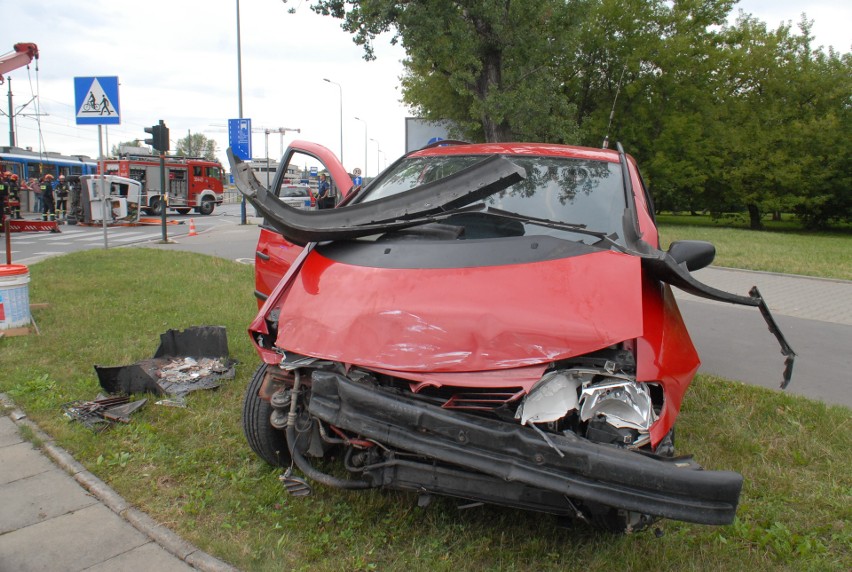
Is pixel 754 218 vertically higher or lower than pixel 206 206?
lower

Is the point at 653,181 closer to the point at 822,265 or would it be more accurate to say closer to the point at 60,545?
the point at 822,265

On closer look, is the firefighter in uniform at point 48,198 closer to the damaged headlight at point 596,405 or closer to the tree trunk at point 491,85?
the tree trunk at point 491,85

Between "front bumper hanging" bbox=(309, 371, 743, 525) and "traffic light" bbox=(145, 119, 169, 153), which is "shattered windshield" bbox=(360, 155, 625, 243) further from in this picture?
"traffic light" bbox=(145, 119, 169, 153)

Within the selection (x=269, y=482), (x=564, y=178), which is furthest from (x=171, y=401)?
(x=564, y=178)

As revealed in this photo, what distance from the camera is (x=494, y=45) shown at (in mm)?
20078

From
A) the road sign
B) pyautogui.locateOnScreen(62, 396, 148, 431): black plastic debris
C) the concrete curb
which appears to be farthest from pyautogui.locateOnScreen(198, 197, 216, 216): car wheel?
the concrete curb

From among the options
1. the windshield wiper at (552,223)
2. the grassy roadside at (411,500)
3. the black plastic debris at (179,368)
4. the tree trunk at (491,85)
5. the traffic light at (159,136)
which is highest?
the tree trunk at (491,85)

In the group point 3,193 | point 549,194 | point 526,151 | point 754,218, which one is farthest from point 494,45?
point 549,194

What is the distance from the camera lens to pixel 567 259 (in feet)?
9.62

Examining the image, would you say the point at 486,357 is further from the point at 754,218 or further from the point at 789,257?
the point at 754,218

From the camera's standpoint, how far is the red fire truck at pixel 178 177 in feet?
103

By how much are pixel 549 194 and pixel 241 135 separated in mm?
19448

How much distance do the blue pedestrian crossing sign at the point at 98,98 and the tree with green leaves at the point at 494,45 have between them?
30.4 ft

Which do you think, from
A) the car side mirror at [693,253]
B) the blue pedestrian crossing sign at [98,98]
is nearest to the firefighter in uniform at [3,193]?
the blue pedestrian crossing sign at [98,98]
